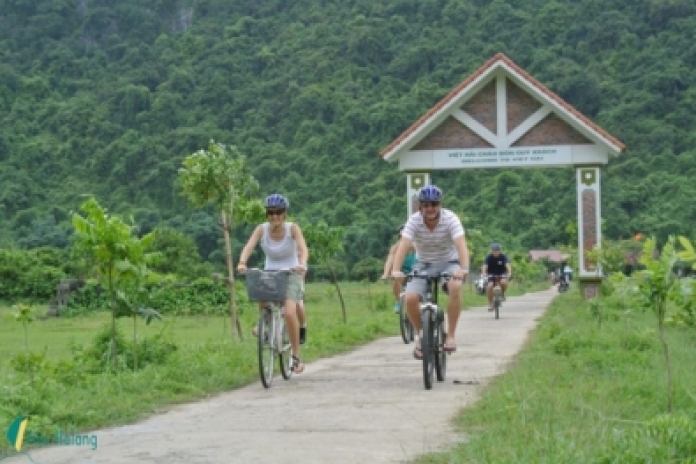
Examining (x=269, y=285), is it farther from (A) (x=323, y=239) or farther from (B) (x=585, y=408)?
(A) (x=323, y=239)

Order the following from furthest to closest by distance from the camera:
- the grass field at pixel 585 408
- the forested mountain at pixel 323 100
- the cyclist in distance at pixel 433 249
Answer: the forested mountain at pixel 323 100
the cyclist in distance at pixel 433 249
the grass field at pixel 585 408

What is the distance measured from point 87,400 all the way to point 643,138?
2290 inches

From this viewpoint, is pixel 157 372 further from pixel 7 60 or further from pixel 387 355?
pixel 7 60

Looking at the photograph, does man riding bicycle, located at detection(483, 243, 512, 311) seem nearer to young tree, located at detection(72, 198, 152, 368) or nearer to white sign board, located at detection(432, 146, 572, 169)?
white sign board, located at detection(432, 146, 572, 169)

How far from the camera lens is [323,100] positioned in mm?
74375

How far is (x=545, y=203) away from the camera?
209 feet

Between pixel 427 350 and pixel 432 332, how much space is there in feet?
0.77

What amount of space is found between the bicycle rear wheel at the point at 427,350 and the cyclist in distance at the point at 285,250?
141 centimetres

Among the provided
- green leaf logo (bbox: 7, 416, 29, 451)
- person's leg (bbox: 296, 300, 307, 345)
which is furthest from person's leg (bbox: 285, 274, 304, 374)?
green leaf logo (bbox: 7, 416, 29, 451)

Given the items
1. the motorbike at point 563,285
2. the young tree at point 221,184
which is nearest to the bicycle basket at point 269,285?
the young tree at point 221,184

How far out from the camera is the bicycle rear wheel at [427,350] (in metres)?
9.59

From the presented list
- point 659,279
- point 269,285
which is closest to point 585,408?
point 659,279

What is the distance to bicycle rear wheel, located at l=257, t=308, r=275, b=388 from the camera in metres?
10.2

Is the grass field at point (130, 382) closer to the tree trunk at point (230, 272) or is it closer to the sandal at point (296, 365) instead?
the sandal at point (296, 365)
